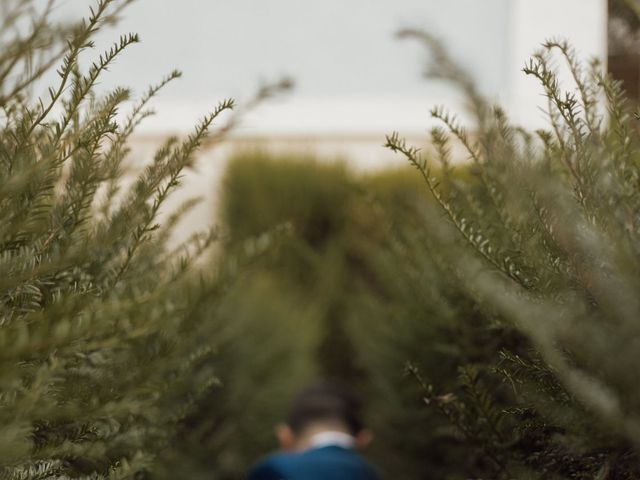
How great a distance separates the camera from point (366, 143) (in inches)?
367

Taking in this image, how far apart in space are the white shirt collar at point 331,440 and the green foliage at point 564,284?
1.97m

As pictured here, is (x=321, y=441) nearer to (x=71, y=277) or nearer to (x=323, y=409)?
(x=323, y=409)

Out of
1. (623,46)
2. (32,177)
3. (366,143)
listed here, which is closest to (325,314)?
(366,143)

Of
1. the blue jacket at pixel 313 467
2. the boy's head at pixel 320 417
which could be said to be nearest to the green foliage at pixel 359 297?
the boy's head at pixel 320 417

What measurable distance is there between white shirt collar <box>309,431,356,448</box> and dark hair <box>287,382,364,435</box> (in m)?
0.10

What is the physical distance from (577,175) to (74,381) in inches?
38.2

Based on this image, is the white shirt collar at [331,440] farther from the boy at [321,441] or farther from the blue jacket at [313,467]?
the blue jacket at [313,467]

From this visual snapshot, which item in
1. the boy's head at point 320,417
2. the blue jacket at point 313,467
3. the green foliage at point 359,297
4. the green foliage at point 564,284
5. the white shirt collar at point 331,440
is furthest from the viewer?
the boy's head at point 320,417

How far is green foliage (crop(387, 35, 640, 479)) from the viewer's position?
43.6 inches

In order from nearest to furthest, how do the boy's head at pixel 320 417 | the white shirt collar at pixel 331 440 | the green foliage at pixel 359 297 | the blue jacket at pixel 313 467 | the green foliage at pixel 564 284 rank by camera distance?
the green foliage at pixel 564 284 → the green foliage at pixel 359 297 → the blue jacket at pixel 313 467 → the white shirt collar at pixel 331 440 → the boy's head at pixel 320 417

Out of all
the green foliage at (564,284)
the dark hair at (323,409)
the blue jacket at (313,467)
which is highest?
the green foliage at (564,284)

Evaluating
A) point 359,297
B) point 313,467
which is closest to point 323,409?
point 313,467

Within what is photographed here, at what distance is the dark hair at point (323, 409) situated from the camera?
3.93m

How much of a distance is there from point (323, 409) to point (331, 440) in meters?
0.26
